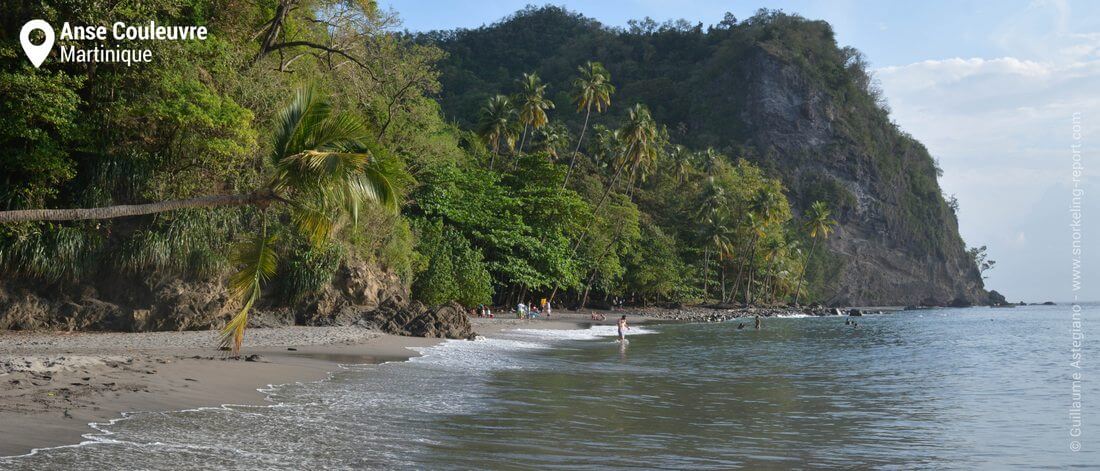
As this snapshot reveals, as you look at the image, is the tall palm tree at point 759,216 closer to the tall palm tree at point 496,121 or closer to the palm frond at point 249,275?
the tall palm tree at point 496,121

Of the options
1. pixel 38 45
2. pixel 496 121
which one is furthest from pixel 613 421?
pixel 496 121

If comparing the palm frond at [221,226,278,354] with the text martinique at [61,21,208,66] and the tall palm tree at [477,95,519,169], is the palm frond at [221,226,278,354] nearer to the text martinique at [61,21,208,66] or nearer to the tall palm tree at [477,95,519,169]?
the text martinique at [61,21,208,66]

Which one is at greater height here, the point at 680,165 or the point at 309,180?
the point at 680,165

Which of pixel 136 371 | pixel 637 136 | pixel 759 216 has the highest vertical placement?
pixel 637 136

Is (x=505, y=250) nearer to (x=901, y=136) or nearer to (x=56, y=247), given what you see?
(x=56, y=247)

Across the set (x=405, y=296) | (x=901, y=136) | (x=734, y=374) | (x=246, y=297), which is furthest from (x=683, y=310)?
(x=901, y=136)

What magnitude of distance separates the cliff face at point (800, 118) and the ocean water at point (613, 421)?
7721cm

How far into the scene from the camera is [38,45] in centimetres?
1653

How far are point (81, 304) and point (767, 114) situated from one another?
10516 centimetres

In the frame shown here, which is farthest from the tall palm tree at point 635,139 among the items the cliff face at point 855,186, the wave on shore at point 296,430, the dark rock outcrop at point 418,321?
the cliff face at point 855,186

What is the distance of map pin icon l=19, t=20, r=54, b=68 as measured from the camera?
51.0ft

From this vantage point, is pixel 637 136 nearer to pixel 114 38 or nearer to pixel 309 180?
pixel 114 38

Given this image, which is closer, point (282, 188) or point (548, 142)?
point (282, 188)

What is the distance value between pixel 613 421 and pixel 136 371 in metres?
7.74
